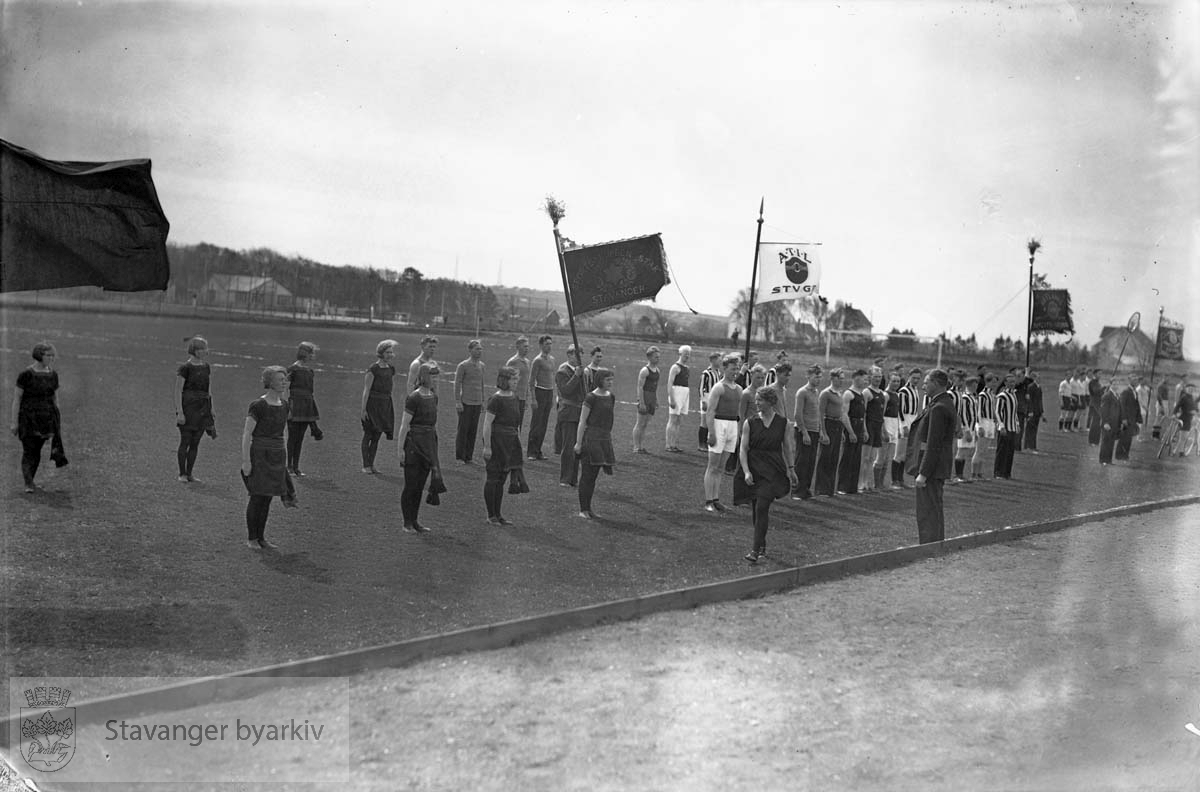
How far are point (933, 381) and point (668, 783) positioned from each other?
183 inches

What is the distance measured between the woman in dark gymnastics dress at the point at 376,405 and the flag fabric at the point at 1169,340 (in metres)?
5.95

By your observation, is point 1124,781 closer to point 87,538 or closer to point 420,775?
point 420,775

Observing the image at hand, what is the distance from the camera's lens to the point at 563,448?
10.1m

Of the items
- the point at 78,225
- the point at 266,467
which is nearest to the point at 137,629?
the point at 266,467

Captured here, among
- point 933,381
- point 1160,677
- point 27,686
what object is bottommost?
point 27,686

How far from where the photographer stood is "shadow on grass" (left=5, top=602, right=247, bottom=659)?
5.19 meters

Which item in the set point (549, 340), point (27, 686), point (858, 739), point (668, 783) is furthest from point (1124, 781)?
point (549, 340)

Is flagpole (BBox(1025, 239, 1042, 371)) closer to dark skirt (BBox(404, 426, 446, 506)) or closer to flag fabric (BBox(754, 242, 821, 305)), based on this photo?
flag fabric (BBox(754, 242, 821, 305))

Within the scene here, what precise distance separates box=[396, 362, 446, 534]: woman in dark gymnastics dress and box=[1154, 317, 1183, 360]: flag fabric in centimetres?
543

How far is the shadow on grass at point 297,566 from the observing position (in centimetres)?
640

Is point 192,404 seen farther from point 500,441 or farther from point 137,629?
point 137,629

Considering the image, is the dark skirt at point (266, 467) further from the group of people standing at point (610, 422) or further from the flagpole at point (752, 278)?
the flagpole at point (752, 278)

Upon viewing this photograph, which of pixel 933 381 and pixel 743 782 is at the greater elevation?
pixel 933 381

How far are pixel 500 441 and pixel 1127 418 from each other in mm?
11232
